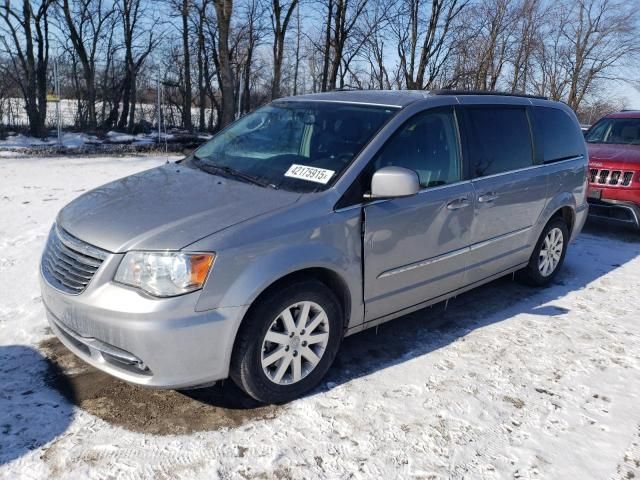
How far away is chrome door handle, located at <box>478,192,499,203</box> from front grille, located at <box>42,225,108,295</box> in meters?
2.67

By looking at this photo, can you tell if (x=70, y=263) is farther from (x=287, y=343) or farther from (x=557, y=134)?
(x=557, y=134)

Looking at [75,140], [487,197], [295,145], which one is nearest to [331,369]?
[295,145]

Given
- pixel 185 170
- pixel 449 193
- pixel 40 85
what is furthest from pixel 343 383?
pixel 40 85

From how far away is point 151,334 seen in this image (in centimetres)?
261

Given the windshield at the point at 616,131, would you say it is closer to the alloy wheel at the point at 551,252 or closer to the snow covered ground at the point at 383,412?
the alloy wheel at the point at 551,252

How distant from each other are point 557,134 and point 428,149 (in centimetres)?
205

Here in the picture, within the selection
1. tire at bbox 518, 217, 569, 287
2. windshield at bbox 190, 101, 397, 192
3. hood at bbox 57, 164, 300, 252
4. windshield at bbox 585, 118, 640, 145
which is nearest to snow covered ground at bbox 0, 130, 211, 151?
windshield at bbox 585, 118, 640, 145

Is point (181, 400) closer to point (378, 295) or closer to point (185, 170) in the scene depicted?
point (378, 295)

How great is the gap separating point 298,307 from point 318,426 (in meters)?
0.65

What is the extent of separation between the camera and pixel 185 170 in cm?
386

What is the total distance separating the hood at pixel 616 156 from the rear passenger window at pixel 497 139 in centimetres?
357

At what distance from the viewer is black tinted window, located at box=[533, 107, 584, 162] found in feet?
16.1

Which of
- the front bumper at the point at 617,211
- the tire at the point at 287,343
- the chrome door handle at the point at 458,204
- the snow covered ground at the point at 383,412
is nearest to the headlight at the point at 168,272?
the tire at the point at 287,343

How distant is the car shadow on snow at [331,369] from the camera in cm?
298
